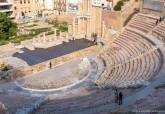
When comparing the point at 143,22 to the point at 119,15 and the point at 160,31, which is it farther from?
the point at 160,31

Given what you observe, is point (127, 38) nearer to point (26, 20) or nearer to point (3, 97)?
point (3, 97)

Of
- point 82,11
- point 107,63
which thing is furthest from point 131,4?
point 107,63

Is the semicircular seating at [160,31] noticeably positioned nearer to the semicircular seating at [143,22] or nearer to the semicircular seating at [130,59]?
the semicircular seating at [143,22]

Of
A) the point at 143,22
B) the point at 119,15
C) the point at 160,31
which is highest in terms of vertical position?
the point at 119,15

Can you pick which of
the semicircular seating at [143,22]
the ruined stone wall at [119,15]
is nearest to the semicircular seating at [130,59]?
the semicircular seating at [143,22]

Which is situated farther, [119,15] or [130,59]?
[119,15]

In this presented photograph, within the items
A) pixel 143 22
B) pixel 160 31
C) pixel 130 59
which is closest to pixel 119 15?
pixel 143 22

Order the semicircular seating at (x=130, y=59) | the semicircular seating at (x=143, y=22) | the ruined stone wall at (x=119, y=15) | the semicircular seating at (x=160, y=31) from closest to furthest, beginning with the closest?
1. the semicircular seating at (x=130, y=59)
2. the semicircular seating at (x=160, y=31)
3. the semicircular seating at (x=143, y=22)
4. the ruined stone wall at (x=119, y=15)

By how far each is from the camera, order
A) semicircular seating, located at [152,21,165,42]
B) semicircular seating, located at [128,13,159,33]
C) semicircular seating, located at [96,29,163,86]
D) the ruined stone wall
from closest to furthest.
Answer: semicircular seating, located at [96,29,163,86], semicircular seating, located at [152,21,165,42], semicircular seating, located at [128,13,159,33], the ruined stone wall

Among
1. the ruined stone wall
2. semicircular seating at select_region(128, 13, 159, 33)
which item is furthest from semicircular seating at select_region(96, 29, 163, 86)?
the ruined stone wall

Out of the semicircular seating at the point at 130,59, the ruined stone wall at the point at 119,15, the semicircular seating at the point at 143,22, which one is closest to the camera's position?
the semicircular seating at the point at 130,59

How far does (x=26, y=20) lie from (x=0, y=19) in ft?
45.3

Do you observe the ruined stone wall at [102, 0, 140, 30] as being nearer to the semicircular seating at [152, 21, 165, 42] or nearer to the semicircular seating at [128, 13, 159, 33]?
the semicircular seating at [128, 13, 159, 33]

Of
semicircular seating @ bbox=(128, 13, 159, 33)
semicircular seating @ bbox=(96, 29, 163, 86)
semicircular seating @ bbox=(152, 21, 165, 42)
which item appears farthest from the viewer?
semicircular seating @ bbox=(128, 13, 159, 33)
